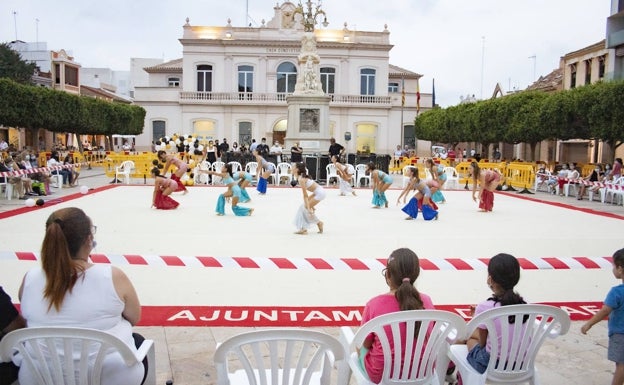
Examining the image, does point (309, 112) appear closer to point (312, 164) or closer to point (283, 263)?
point (312, 164)

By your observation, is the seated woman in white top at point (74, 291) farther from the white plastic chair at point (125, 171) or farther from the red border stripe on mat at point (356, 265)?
the white plastic chair at point (125, 171)

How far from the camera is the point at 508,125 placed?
30.4 metres

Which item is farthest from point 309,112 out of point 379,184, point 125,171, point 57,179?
point 379,184

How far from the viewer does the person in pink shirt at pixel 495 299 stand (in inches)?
142

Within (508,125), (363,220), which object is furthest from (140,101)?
(363,220)

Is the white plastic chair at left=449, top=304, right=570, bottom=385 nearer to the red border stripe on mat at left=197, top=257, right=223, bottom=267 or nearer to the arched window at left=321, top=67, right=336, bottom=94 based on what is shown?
the red border stripe on mat at left=197, top=257, right=223, bottom=267

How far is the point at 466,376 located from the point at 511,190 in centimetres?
2056

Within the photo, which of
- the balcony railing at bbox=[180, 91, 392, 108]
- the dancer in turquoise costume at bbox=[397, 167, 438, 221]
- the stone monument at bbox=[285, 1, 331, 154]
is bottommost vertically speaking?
the dancer in turquoise costume at bbox=[397, 167, 438, 221]

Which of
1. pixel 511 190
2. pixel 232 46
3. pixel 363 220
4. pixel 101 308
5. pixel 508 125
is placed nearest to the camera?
pixel 101 308

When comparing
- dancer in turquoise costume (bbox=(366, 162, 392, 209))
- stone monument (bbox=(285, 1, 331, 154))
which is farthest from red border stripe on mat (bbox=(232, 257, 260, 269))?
stone monument (bbox=(285, 1, 331, 154))

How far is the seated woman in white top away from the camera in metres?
3.14

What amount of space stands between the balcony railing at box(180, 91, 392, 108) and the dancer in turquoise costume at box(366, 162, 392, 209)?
31369mm

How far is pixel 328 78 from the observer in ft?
155

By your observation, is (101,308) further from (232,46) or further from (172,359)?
(232,46)
